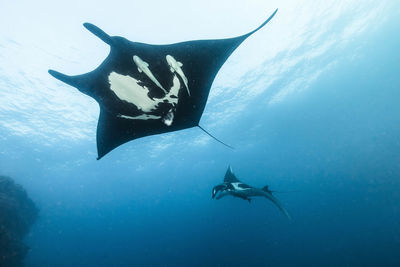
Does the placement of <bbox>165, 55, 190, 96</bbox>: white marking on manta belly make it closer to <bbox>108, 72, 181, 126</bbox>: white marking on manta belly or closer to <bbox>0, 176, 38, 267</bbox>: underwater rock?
<bbox>108, 72, 181, 126</bbox>: white marking on manta belly

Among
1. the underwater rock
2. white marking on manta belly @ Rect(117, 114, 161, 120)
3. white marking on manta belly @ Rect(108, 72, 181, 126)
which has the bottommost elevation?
the underwater rock

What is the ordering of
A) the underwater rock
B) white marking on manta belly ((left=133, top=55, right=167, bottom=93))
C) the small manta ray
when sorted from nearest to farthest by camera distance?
white marking on manta belly ((left=133, top=55, right=167, bottom=93)) < the small manta ray < the underwater rock

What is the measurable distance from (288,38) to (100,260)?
61696mm

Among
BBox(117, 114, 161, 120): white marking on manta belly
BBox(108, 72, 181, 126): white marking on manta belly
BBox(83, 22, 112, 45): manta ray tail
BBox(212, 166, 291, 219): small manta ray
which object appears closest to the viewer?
BBox(83, 22, 112, 45): manta ray tail

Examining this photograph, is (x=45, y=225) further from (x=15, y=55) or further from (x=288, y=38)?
(x=288, y=38)

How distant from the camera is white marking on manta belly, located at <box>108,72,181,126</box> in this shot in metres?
3.23

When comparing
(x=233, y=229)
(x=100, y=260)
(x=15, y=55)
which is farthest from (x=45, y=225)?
(x=15, y=55)

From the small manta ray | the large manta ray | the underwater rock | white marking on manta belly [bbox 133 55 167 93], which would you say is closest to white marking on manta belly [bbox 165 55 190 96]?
the large manta ray

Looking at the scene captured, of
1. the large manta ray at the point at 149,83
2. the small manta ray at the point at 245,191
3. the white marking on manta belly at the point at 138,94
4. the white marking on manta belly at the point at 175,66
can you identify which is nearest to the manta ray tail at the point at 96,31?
the large manta ray at the point at 149,83

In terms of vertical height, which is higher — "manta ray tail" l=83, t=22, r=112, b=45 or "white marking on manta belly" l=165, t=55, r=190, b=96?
"white marking on manta belly" l=165, t=55, r=190, b=96

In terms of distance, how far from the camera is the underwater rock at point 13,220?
41.2 feet

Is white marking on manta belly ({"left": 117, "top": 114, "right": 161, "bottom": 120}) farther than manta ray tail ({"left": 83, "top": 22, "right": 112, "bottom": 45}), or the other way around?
white marking on manta belly ({"left": 117, "top": 114, "right": 161, "bottom": 120})

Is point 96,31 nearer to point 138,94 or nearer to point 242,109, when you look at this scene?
point 138,94

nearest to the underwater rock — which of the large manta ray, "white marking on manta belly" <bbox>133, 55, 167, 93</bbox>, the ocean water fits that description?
the ocean water
